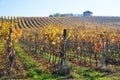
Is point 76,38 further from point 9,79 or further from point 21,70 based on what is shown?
point 9,79

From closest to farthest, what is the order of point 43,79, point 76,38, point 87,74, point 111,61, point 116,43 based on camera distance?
1. point 43,79
2. point 87,74
3. point 111,61
4. point 76,38
5. point 116,43

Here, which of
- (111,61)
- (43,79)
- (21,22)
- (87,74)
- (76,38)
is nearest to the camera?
(43,79)

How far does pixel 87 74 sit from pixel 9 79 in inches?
303

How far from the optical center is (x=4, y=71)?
3020 centimetres

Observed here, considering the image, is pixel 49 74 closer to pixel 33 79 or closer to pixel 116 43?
pixel 33 79

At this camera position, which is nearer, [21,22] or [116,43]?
[116,43]

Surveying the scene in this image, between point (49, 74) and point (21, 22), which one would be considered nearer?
point (49, 74)

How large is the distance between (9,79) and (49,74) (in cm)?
435

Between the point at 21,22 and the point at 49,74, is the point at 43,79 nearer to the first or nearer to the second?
the point at 49,74

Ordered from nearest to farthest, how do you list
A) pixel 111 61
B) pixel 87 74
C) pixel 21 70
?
pixel 87 74 → pixel 21 70 → pixel 111 61

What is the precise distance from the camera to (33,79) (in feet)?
89.3

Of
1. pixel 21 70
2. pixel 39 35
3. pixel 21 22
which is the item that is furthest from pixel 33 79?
pixel 21 22

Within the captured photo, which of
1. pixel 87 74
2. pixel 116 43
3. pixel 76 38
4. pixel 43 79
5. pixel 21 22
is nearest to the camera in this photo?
pixel 43 79

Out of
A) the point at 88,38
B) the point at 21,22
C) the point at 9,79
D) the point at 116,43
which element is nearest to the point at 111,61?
the point at 88,38
